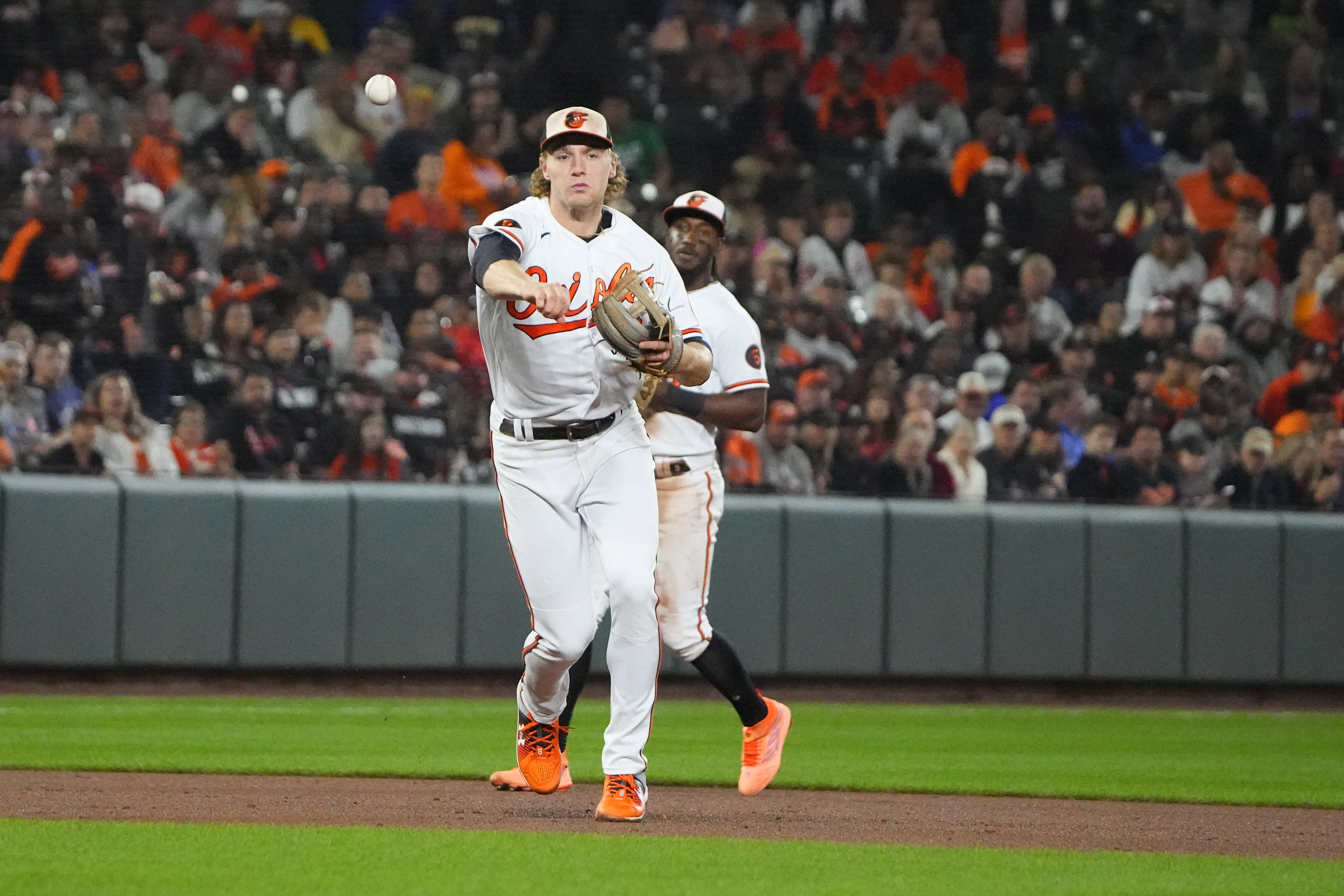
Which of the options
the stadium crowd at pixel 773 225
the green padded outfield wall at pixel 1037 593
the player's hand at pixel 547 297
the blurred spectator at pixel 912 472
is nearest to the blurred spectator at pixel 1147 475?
the stadium crowd at pixel 773 225

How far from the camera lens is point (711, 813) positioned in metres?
5.51

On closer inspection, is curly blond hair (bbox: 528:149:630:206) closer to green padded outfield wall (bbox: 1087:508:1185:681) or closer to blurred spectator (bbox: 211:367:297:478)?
blurred spectator (bbox: 211:367:297:478)

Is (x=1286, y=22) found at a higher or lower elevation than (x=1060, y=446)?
higher

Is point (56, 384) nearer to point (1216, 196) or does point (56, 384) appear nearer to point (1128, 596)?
point (1128, 596)

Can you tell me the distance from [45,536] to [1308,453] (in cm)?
725

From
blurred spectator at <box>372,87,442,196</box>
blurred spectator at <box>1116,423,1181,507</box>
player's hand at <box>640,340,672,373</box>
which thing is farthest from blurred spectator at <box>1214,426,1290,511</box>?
player's hand at <box>640,340,672,373</box>

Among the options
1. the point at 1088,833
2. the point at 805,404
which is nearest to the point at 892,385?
the point at 805,404

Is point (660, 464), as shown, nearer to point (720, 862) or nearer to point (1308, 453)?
point (720, 862)

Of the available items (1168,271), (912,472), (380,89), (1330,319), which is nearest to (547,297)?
(912,472)

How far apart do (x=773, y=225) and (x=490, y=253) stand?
815cm

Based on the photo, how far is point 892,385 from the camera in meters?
10.8

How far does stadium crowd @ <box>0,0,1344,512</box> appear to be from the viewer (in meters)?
10.0

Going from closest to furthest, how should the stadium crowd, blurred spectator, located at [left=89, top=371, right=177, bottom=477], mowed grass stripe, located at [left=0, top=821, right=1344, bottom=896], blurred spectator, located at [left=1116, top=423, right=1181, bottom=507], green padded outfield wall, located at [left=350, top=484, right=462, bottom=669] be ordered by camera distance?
1. mowed grass stripe, located at [left=0, top=821, right=1344, bottom=896]
2. blurred spectator, located at [left=89, top=371, right=177, bottom=477]
3. green padded outfield wall, located at [left=350, top=484, right=462, bottom=669]
4. the stadium crowd
5. blurred spectator, located at [left=1116, top=423, right=1181, bottom=507]

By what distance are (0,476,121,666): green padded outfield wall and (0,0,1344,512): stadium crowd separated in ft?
0.64
